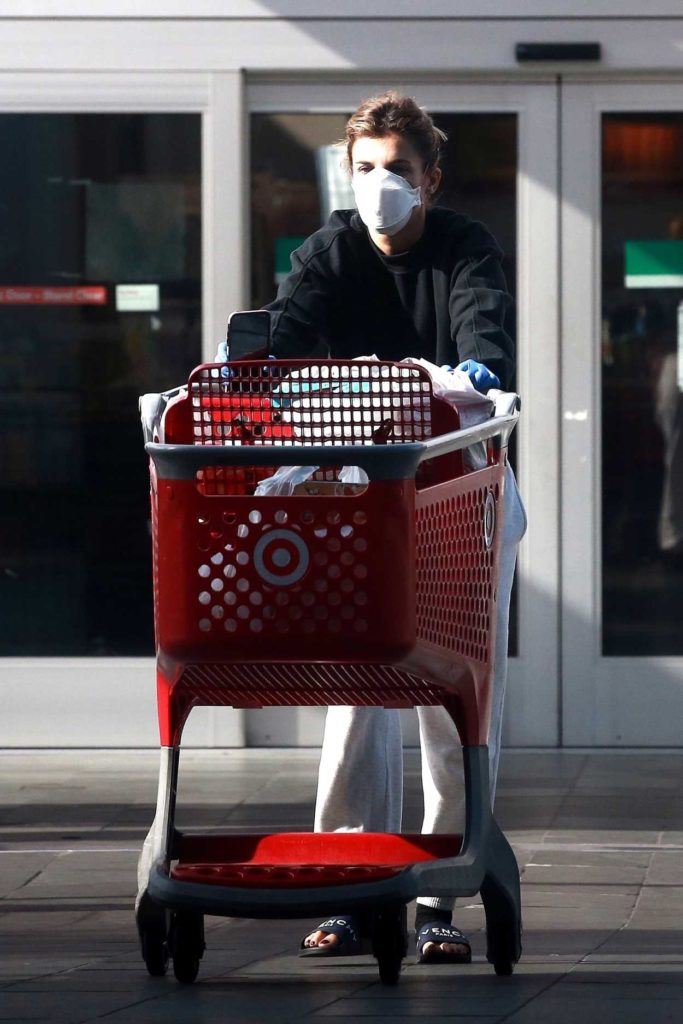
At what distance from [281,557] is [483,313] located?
1.00 metres

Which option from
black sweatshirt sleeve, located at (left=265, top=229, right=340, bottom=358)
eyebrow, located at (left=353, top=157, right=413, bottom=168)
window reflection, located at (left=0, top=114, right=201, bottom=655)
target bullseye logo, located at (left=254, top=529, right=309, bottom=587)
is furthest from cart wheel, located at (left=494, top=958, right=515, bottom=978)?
window reflection, located at (left=0, top=114, right=201, bottom=655)

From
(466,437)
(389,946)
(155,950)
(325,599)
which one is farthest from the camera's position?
(155,950)

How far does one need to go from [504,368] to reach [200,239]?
13.4 feet

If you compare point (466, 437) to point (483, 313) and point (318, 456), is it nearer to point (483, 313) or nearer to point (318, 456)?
point (318, 456)

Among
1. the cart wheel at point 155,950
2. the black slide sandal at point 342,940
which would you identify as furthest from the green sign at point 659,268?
the cart wheel at point 155,950

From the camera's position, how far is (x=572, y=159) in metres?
8.34

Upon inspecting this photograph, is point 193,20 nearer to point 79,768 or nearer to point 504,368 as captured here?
point 79,768

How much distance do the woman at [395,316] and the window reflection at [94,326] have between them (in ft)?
11.8

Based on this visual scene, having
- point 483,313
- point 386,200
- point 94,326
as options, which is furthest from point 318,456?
point 94,326

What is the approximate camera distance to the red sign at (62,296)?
8.40 meters

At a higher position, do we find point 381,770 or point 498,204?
point 498,204

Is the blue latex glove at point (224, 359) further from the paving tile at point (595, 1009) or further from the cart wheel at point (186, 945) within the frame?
the paving tile at point (595, 1009)

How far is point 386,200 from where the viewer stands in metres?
4.63

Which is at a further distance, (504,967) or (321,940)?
(321,940)
